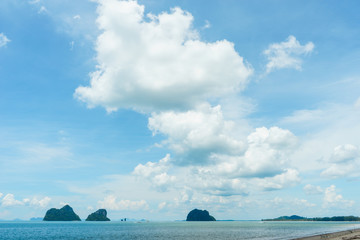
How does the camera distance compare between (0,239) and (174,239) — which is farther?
(0,239)

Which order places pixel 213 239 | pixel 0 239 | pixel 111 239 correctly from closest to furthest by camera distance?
pixel 213 239
pixel 111 239
pixel 0 239

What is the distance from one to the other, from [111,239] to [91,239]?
8.84 metres

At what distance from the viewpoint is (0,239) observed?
133 meters

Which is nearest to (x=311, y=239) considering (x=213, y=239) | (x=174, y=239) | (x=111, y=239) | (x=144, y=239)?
(x=213, y=239)

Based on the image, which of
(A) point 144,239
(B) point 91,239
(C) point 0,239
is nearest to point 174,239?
(A) point 144,239

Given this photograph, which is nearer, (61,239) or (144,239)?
(144,239)

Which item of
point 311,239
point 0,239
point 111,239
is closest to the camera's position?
point 311,239

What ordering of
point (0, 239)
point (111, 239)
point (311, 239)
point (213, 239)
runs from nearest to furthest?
point (311, 239) < point (213, 239) < point (111, 239) < point (0, 239)

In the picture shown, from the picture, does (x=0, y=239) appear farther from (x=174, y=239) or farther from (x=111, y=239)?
(x=174, y=239)

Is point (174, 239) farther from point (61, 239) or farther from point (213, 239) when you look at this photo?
point (61, 239)

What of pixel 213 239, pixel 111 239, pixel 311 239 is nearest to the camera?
pixel 311 239

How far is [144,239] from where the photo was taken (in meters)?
115

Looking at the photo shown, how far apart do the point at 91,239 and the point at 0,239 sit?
163 ft

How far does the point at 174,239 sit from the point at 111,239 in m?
27.2
